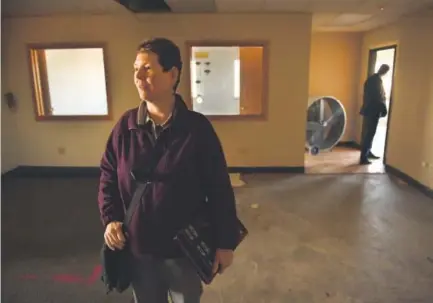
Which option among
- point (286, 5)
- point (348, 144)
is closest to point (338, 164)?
point (348, 144)

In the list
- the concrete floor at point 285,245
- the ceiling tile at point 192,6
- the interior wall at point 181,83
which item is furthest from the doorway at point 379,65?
the ceiling tile at point 192,6

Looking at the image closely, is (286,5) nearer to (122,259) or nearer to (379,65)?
(379,65)

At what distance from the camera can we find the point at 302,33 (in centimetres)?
454

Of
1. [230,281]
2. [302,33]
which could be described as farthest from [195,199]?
[302,33]

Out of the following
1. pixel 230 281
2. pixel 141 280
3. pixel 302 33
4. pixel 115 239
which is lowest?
pixel 230 281

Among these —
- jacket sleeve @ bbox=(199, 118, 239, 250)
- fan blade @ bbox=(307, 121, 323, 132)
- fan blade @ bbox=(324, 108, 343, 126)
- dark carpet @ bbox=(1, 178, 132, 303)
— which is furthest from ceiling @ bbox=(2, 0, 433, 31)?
jacket sleeve @ bbox=(199, 118, 239, 250)

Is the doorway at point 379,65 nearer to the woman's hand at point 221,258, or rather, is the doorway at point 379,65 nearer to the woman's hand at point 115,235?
→ the woman's hand at point 221,258

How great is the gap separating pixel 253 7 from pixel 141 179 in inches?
143

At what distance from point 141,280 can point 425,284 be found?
2017 mm

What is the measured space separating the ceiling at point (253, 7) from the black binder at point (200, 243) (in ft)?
9.67

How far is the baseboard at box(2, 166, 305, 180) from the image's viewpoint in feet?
16.1

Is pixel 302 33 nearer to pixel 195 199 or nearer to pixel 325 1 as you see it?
pixel 325 1

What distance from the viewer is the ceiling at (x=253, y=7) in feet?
12.5

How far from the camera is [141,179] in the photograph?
3.65 feet
